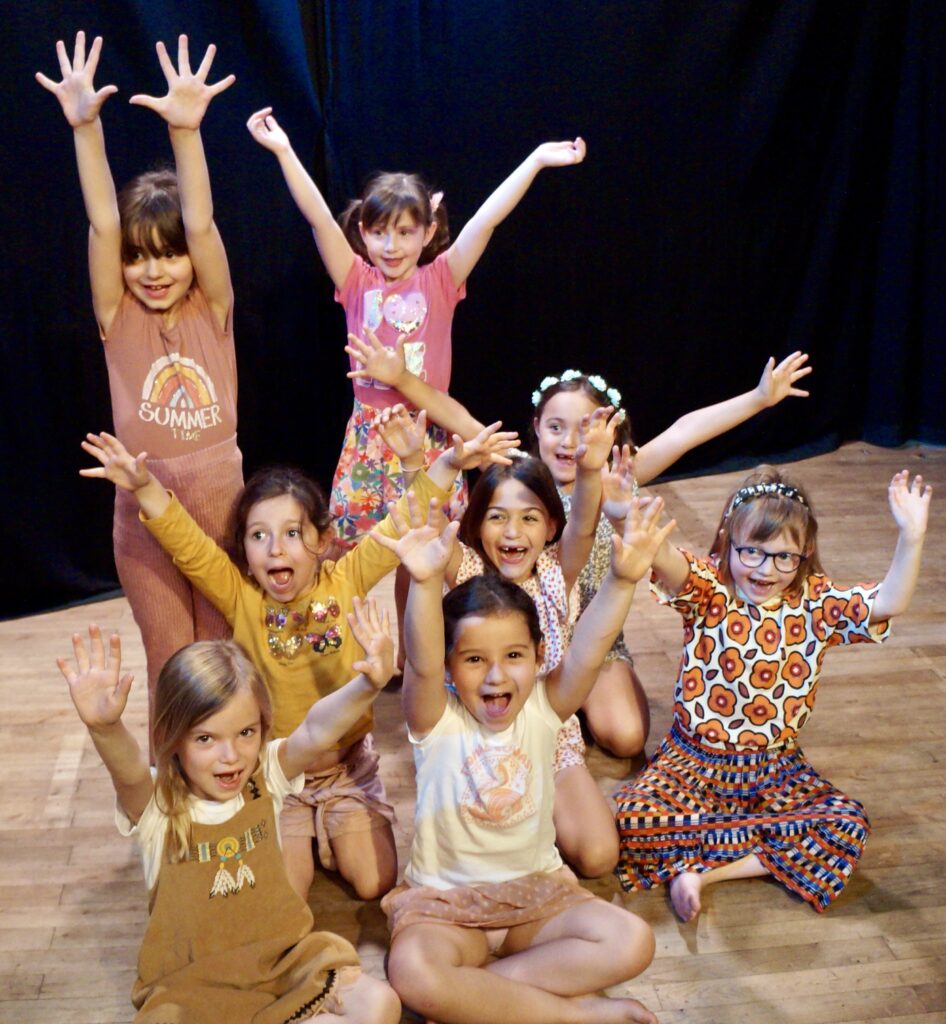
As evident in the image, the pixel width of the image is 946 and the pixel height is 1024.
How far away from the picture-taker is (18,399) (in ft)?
11.7

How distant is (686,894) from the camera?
8.15ft

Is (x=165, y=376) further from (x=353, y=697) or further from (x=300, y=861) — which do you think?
(x=300, y=861)

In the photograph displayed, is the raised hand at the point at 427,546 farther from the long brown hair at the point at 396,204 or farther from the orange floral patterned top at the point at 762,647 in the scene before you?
the long brown hair at the point at 396,204

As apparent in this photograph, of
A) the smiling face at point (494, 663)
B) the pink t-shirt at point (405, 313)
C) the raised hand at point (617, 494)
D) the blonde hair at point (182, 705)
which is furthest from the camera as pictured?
the pink t-shirt at point (405, 313)

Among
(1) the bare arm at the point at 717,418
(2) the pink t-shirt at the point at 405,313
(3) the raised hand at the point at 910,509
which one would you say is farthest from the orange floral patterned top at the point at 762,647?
(2) the pink t-shirt at the point at 405,313

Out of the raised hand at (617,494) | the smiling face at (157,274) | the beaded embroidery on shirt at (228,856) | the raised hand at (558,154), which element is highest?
the raised hand at (558,154)

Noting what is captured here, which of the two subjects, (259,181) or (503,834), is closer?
(503,834)

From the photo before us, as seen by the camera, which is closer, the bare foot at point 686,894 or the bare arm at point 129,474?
the bare arm at point 129,474

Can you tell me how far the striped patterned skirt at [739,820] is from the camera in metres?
2.55

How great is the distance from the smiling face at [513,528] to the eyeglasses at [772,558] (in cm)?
43

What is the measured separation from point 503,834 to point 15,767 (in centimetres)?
130

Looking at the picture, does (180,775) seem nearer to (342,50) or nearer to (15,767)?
(15,767)

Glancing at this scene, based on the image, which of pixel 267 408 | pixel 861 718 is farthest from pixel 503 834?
pixel 267 408

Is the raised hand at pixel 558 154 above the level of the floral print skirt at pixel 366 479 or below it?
above
